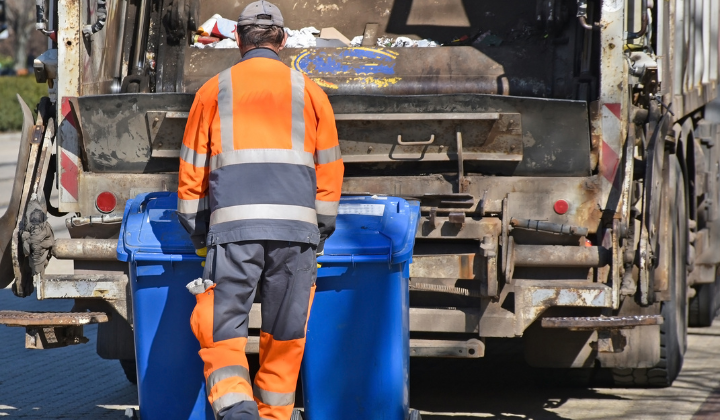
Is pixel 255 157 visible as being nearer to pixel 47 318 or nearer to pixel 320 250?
pixel 320 250

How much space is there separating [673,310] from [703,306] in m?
1.69

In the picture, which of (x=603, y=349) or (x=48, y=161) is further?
(x=48, y=161)

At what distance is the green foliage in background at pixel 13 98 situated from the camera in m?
22.6

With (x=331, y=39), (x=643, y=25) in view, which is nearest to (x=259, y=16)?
(x=643, y=25)

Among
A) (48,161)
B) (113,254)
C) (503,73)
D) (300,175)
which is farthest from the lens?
(503,73)

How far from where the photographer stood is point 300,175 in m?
3.28

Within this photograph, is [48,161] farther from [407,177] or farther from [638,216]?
[638,216]

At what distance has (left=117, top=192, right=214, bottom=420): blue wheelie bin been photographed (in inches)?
135

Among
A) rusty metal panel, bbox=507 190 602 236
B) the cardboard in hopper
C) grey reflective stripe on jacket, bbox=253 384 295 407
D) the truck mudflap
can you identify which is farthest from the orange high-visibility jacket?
the cardboard in hopper

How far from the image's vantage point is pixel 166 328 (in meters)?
3.44

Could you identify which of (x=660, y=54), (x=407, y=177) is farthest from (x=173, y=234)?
(x=660, y=54)

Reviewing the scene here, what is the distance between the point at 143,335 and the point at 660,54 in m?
2.69

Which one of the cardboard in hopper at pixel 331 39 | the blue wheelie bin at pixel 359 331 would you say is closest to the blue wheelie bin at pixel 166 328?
the blue wheelie bin at pixel 359 331

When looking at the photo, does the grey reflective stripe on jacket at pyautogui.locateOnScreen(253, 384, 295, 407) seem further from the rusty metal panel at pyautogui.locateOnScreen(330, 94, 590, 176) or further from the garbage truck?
the rusty metal panel at pyautogui.locateOnScreen(330, 94, 590, 176)
